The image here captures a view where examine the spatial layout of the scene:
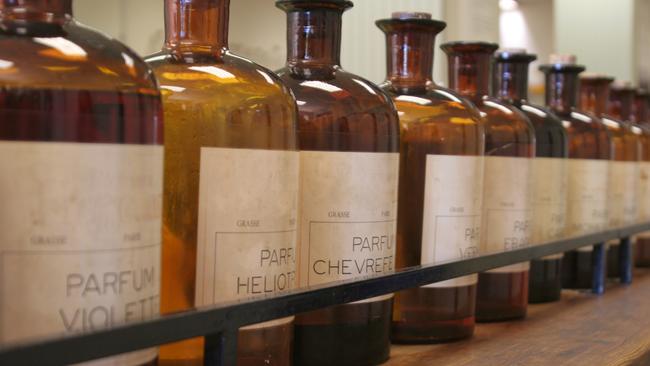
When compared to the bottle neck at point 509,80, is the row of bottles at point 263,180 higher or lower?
lower

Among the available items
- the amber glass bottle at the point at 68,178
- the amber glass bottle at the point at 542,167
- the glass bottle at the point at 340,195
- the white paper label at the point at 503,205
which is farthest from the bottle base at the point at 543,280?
the amber glass bottle at the point at 68,178

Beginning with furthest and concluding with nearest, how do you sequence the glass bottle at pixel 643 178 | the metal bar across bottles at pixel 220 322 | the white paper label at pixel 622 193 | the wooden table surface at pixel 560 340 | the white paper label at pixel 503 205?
the glass bottle at pixel 643 178
the white paper label at pixel 622 193
the white paper label at pixel 503 205
the wooden table surface at pixel 560 340
the metal bar across bottles at pixel 220 322

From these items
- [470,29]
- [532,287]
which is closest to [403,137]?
[532,287]

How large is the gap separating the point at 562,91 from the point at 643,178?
267mm

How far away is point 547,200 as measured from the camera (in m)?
0.79

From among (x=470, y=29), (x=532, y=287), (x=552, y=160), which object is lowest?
(x=532, y=287)

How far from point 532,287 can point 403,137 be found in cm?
28

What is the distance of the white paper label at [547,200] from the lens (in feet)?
2.56

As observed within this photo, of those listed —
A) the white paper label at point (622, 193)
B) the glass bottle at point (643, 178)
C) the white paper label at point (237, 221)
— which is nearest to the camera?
the white paper label at point (237, 221)

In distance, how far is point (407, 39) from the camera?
0.63 metres

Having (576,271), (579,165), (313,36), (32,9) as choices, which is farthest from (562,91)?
(32,9)

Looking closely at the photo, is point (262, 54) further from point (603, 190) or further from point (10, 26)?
point (10, 26)

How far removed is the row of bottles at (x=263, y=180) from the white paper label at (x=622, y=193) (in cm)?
16

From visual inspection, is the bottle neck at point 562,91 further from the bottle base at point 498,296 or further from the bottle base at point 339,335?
the bottle base at point 339,335
